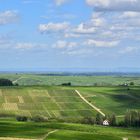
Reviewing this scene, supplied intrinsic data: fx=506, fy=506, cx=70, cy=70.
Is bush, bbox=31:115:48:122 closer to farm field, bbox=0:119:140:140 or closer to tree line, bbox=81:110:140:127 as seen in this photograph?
tree line, bbox=81:110:140:127

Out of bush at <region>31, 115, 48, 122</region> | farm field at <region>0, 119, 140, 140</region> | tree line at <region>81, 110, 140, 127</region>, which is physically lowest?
tree line at <region>81, 110, 140, 127</region>

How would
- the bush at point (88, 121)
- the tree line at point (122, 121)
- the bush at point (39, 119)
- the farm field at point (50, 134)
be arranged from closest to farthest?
the farm field at point (50, 134) → the tree line at point (122, 121) → the bush at point (88, 121) → the bush at point (39, 119)

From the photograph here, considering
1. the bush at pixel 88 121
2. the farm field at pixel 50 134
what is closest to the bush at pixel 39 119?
the bush at pixel 88 121

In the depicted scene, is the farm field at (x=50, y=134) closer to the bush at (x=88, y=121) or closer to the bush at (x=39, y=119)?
the bush at (x=88, y=121)

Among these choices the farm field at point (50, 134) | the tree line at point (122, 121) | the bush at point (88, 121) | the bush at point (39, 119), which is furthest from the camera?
the bush at point (39, 119)

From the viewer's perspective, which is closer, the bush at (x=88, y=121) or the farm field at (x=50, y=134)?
the farm field at (x=50, y=134)

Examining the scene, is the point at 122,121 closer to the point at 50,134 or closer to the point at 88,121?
the point at 88,121

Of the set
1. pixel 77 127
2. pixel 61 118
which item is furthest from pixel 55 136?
pixel 61 118

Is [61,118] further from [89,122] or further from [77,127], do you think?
[77,127]

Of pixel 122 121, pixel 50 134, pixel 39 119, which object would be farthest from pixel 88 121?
pixel 50 134

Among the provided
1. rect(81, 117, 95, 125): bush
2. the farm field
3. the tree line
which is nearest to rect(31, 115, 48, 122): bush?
rect(81, 117, 95, 125): bush

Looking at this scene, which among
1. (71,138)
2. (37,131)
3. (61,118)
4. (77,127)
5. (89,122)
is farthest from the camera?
(61,118)
